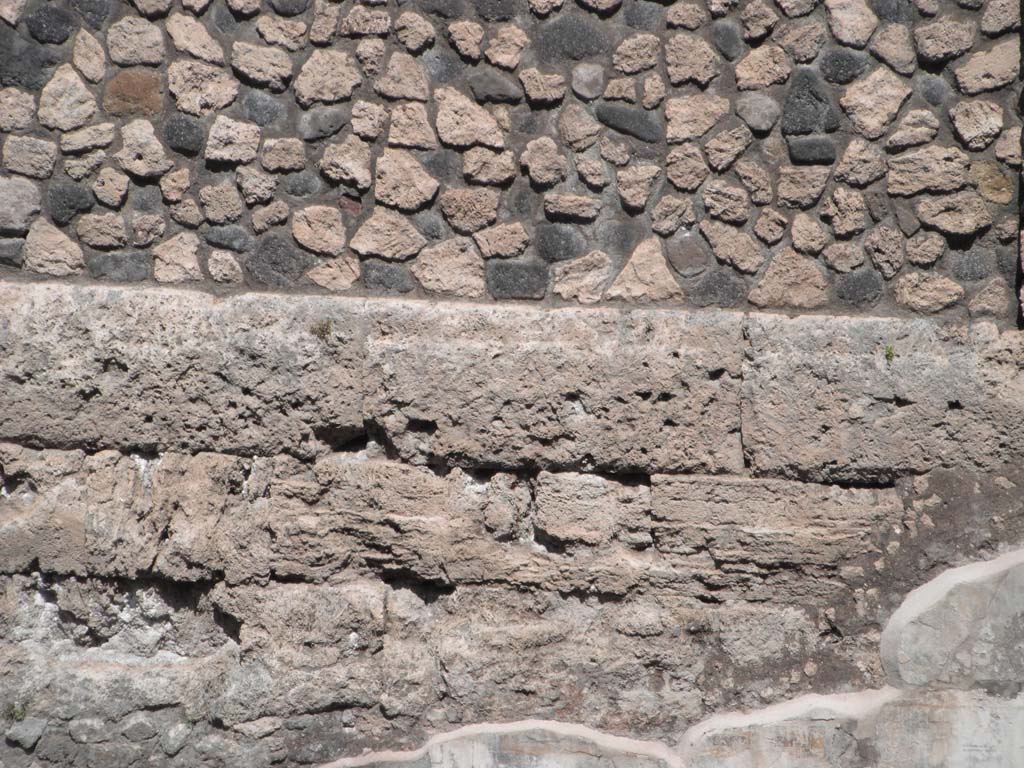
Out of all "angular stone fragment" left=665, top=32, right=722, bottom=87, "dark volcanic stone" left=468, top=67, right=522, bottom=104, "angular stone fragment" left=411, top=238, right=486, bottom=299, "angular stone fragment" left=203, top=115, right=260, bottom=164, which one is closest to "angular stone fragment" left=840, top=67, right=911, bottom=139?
"angular stone fragment" left=665, top=32, right=722, bottom=87

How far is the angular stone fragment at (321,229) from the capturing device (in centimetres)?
300

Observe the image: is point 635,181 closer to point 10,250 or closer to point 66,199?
point 66,199

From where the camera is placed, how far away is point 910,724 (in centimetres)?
299

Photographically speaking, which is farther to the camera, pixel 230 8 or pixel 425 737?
pixel 425 737

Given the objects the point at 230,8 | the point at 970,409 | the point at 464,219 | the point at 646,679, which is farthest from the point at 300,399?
the point at 970,409

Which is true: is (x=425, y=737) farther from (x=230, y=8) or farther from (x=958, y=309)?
(x=230, y=8)

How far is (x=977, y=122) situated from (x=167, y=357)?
2.30 metres

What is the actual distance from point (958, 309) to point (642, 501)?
1029 millimetres

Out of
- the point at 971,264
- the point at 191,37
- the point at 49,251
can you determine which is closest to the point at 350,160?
the point at 191,37

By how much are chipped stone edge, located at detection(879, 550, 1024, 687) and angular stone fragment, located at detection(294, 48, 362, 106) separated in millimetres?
2102

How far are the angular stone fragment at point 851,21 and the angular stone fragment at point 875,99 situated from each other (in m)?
0.10

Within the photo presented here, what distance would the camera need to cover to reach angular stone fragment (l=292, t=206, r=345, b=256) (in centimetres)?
300

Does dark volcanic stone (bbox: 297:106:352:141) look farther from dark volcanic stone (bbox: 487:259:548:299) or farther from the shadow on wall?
the shadow on wall

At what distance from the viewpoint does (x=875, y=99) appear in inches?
115
